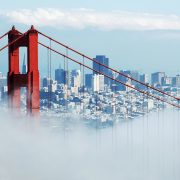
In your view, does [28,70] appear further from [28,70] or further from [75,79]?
[75,79]

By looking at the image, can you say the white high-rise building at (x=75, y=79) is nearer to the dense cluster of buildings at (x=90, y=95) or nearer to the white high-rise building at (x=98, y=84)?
the dense cluster of buildings at (x=90, y=95)

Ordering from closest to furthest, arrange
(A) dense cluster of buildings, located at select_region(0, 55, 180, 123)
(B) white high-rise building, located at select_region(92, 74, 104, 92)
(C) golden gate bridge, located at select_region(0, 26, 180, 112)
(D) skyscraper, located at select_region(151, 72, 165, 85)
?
(C) golden gate bridge, located at select_region(0, 26, 180, 112), (A) dense cluster of buildings, located at select_region(0, 55, 180, 123), (B) white high-rise building, located at select_region(92, 74, 104, 92), (D) skyscraper, located at select_region(151, 72, 165, 85)

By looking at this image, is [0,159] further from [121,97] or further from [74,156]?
[121,97]

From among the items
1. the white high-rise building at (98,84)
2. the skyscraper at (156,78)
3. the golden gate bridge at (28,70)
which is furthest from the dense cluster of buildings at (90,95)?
the golden gate bridge at (28,70)

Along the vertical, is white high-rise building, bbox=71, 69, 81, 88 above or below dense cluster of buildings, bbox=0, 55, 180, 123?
above

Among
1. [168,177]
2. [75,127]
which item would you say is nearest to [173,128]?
[75,127]

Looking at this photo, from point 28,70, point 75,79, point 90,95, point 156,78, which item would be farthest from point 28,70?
point 156,78

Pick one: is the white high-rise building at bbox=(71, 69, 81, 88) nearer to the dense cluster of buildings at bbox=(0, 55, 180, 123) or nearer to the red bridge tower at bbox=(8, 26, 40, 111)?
the dense cluster of buildings at bbox=(0, 55, 180, 123)

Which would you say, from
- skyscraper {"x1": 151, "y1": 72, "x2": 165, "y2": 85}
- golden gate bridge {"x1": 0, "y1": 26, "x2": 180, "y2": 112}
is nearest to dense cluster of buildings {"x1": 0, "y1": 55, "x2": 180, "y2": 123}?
skyscraper {"x1": 151, "y1": 72, "x2": 165, "y2": 85}
